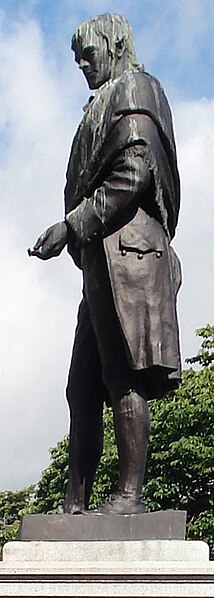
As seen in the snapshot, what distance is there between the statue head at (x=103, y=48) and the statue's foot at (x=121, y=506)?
2.59 m

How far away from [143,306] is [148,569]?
5.30 ft

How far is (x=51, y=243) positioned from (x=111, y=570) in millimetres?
2060

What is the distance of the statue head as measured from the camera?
7.26 m

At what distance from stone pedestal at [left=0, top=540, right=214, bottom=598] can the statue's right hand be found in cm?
178

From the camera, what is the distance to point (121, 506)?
658cm

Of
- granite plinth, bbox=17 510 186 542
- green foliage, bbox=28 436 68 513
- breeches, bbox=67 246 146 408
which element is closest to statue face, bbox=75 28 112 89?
breeches, bbox=67 246 146 408

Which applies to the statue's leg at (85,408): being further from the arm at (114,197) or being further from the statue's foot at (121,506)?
the arm at (114,197)

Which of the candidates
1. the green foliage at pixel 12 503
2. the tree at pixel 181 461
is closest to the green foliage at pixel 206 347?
the tree at pixel 181 461

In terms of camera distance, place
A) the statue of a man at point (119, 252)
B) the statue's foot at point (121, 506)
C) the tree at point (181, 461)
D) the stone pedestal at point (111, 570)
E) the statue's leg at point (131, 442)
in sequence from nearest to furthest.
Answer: the stone pedestal at point (111, 570) < the statue's foot at point (121, 506) < the statue's leg at point (131, 442) < the statue of a man at point (119, 252) < the tree at point (181, 461)

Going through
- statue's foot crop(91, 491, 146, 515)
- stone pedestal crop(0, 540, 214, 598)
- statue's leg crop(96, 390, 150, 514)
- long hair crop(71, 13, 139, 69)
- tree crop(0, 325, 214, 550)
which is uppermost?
tree crop(0, 325, 214, 550)

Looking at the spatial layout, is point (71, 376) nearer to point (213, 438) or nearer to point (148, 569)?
point (148, 569)

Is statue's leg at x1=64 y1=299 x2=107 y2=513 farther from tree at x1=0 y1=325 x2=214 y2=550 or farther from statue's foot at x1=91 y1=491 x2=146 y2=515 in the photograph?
tree at x1=0 y1=325 x2=214 y2=550

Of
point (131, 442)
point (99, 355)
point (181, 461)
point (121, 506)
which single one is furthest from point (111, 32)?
point (181, 461)

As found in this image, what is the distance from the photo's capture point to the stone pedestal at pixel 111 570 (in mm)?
5867
